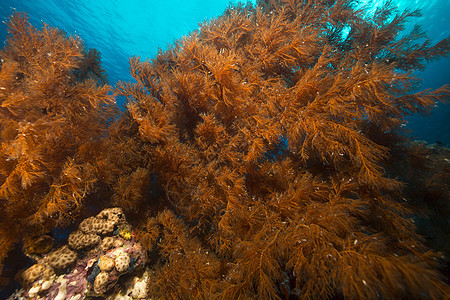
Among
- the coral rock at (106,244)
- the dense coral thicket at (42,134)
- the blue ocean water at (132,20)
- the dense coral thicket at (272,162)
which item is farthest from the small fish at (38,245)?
the blue ocean water at (132,20)

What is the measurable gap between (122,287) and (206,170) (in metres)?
2.48

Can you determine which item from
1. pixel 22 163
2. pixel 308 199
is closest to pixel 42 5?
pixel 22 163

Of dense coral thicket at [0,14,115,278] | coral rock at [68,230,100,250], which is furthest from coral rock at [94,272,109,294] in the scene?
dense coral thicket at [0,14,115,278]

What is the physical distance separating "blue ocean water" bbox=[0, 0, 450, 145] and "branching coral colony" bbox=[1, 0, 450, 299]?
19.8m

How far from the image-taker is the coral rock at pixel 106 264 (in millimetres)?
2742

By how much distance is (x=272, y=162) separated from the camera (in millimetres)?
3480

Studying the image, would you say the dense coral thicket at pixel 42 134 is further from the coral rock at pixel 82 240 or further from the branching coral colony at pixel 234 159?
the coral rock at pixel 82 240

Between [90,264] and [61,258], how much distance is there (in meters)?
0.49

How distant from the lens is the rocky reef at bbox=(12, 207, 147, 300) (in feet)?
9.01

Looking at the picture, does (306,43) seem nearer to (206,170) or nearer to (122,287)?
(206,170)

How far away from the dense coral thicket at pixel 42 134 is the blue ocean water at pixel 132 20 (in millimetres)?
19554

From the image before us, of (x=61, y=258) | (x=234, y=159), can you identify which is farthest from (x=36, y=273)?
(x=234, y=159)

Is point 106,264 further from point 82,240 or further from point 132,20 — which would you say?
point 132,20

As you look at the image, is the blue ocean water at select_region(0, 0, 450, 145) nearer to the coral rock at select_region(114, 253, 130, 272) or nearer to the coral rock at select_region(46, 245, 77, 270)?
the coral rock at select_region(46, 245, 77, 270)
